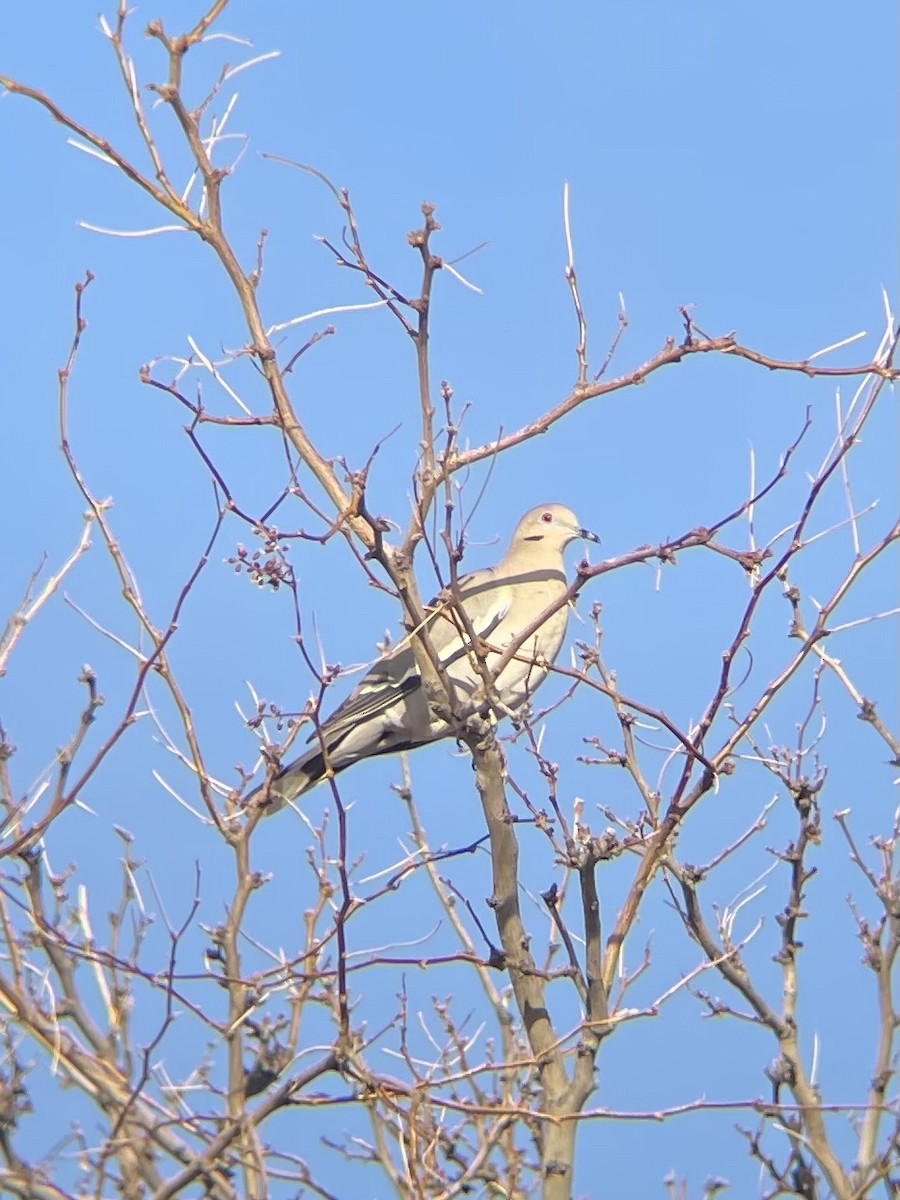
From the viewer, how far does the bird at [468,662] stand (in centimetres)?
591

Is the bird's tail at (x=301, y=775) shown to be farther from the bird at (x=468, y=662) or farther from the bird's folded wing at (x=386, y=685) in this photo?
the bird's folded wing at (x=386, y=685)

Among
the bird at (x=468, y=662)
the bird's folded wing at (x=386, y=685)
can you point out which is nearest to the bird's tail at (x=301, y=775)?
the bird at (x=468, y=662)

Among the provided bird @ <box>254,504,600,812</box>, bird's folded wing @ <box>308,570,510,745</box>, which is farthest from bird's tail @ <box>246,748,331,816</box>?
bird's folded wing @ <box>308,570,510,745</box>

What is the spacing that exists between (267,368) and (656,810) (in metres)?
1.68

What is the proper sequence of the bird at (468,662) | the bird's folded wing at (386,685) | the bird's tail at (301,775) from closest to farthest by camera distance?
the bird's tail at (301,775) < the bird at (468,662) < the bird's folded wing at (386,685)

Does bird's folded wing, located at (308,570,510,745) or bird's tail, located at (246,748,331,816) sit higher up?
bird's folded wing, located at (308,570,510,745)

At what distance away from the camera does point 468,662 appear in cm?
555

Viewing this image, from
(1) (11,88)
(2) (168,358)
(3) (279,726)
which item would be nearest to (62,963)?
(3) (279,726)

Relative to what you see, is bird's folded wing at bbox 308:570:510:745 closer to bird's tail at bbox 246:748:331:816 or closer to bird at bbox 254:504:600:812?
bird at bbox 254:504:600:812

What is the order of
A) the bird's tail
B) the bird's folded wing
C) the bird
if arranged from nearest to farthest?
the bird's tail → the bird → the bird's folded wing

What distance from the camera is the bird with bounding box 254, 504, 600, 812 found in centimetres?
591

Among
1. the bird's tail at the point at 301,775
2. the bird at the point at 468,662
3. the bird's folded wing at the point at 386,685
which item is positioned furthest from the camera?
the bird's folded wing at the point at 386,685

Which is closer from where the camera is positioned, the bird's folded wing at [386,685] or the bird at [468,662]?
the bird at [468,662]

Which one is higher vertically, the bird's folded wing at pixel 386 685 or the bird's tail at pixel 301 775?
the bird's folded wing at pixel 386 685
